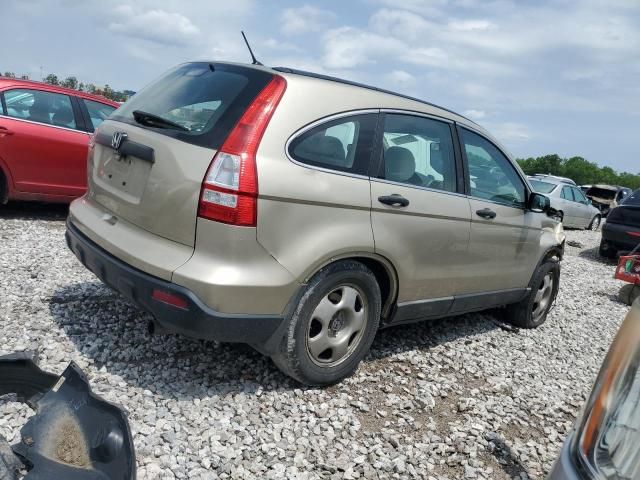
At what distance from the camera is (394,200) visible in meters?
3.36

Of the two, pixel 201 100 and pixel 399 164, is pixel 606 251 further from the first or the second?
pixel 201 100

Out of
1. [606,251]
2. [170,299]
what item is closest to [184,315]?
[170,299]

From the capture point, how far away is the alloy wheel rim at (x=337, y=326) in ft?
10.5

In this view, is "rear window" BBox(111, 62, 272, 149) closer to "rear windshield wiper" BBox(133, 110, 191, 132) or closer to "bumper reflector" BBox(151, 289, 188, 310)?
"rear windshield wiper" BBox(133, 110, 191, 132)

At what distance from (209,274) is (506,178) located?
305 cm

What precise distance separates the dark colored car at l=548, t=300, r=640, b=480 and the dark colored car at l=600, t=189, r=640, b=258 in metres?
10.3

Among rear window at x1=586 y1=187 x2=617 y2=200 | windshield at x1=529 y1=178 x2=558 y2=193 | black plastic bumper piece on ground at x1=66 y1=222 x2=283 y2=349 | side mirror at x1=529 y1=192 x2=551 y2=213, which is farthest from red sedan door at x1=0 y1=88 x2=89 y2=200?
rear window at x1=586 y1=187 x2=617 y2=200

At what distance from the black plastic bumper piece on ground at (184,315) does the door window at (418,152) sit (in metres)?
1.25

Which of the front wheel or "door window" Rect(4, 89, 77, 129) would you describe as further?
the front wheel

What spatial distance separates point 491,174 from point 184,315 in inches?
115

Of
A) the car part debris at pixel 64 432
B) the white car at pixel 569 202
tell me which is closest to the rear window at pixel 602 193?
the white car at pixel 569 202

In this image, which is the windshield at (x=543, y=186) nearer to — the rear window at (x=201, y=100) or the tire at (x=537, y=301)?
the tire at (x=537, y=301)

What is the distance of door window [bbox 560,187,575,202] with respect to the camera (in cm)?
1633

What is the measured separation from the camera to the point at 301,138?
294cm
